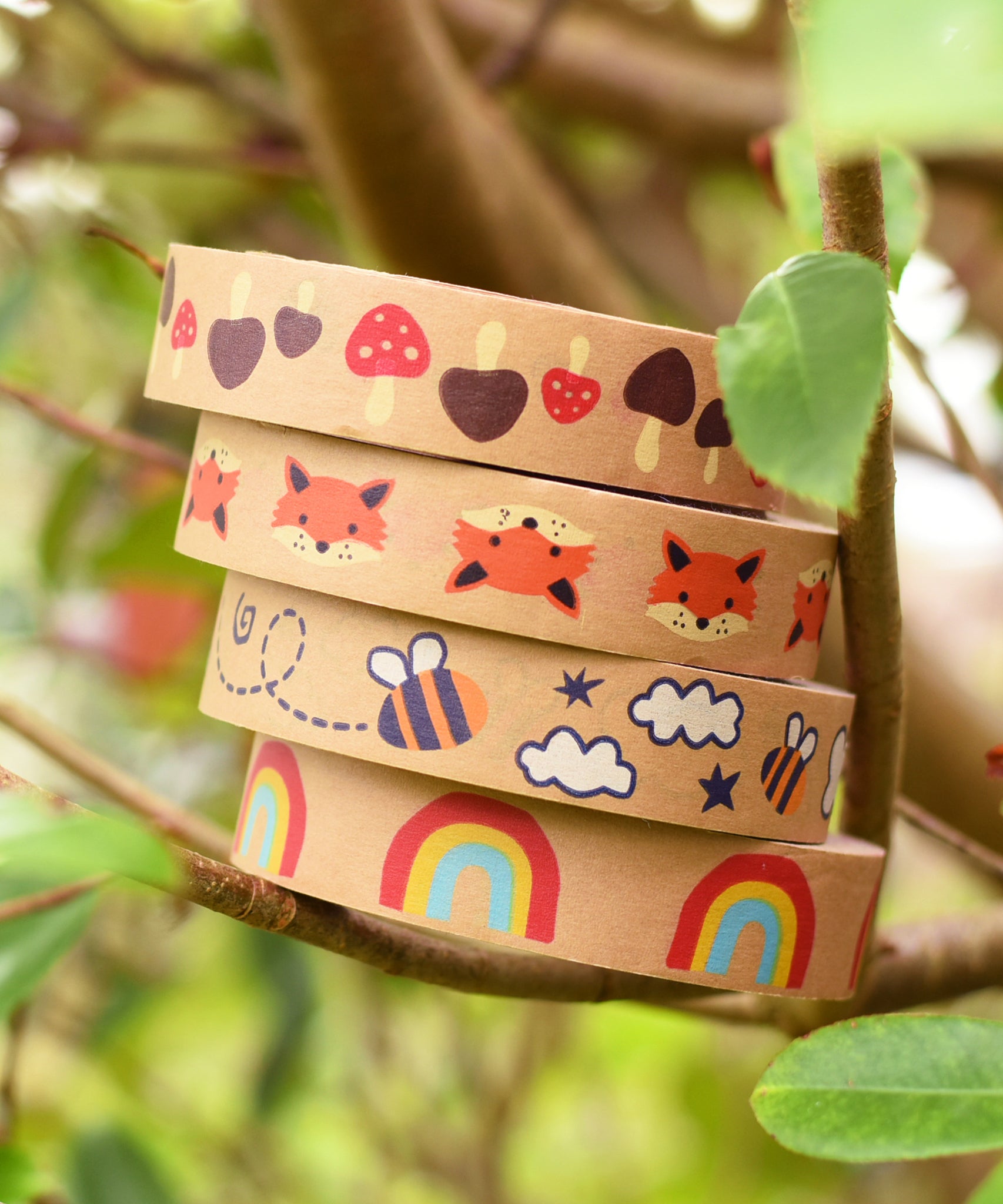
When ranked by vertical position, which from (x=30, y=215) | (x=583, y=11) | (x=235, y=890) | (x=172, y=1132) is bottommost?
(x=172, y=1132)

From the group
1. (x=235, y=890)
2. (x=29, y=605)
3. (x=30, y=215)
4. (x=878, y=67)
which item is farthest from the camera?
(x=30, y=215)

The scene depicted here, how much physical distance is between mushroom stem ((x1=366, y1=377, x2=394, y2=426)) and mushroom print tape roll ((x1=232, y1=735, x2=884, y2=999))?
Result: 0.08 metres

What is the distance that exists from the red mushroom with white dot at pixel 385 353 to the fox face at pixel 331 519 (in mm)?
Answer: 18

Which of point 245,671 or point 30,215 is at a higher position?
point 30,215

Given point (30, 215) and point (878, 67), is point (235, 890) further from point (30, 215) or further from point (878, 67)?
point (30, 215)

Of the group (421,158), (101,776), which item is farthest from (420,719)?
(421,158)

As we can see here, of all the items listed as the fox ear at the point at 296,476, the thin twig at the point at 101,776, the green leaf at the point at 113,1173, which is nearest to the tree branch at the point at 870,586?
the fox ear at the point at 296,476

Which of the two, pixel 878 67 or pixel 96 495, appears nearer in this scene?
pixel 878 67

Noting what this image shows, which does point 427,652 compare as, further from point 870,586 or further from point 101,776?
point 101,776

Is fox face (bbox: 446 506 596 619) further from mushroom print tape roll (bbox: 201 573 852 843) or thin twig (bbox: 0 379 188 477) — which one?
thin twig (bbox: 0 379 188 477)

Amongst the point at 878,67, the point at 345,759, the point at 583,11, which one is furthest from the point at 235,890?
the point at 583,11

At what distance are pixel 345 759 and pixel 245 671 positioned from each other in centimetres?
3

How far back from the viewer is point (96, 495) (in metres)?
0.94

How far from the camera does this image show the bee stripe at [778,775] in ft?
0.91
